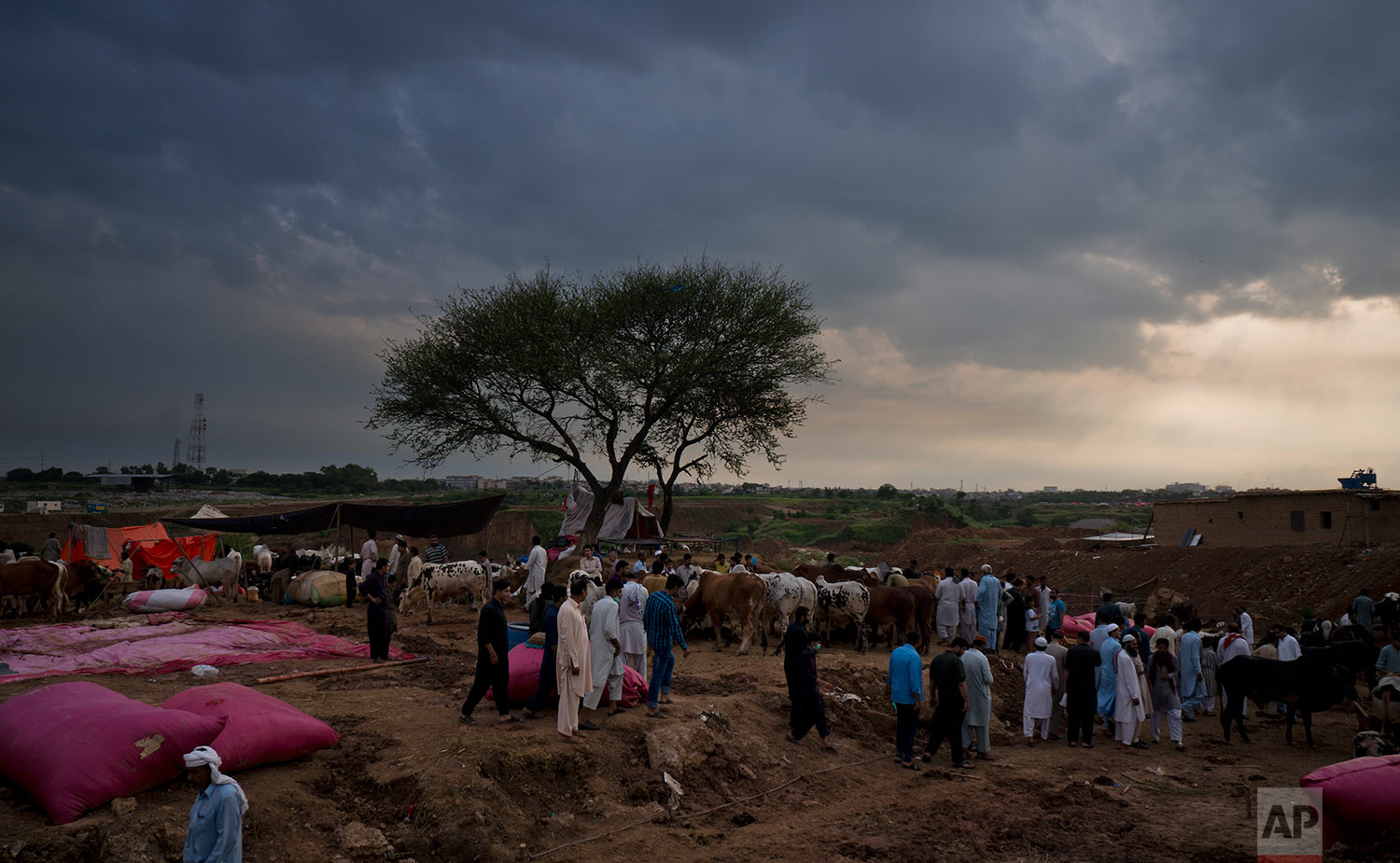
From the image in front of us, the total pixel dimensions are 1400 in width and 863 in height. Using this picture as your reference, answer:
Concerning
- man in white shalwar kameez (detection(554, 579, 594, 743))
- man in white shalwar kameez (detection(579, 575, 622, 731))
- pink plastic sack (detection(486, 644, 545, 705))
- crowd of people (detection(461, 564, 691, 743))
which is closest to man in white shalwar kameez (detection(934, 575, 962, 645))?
crowd of people (detection(461, 564, 691, 743))

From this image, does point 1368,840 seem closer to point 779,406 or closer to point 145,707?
point 145,707

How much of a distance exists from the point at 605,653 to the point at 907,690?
3.93 m

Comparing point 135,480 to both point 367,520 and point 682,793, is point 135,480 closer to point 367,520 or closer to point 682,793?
point 367,520

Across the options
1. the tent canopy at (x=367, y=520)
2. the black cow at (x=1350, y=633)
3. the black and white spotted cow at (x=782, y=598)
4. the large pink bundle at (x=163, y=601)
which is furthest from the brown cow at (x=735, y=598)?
the large pink bundle at (x=163, y=601)

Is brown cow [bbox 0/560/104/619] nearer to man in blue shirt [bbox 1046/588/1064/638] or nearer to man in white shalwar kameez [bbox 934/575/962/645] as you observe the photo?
man in white shalwar kameez [bbox 934/575/962/645]

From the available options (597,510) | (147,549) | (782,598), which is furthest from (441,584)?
(147,549)

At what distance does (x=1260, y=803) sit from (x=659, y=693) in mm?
7046

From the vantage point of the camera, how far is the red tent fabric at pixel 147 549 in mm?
22922

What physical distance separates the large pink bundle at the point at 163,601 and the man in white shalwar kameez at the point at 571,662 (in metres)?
14.4

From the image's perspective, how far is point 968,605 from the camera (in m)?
17.2

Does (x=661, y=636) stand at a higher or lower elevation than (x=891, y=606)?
higher

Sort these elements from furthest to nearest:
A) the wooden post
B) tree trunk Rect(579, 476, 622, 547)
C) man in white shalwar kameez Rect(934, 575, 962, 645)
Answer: tree trunk Rect(579, 476, 622, 547), man in white shalwar kameez Rect(934, 575, 962, 645), the wooden post

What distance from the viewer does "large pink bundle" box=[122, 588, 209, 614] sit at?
1845 centimetres

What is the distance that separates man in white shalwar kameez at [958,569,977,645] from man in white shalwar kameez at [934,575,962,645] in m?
0.10
